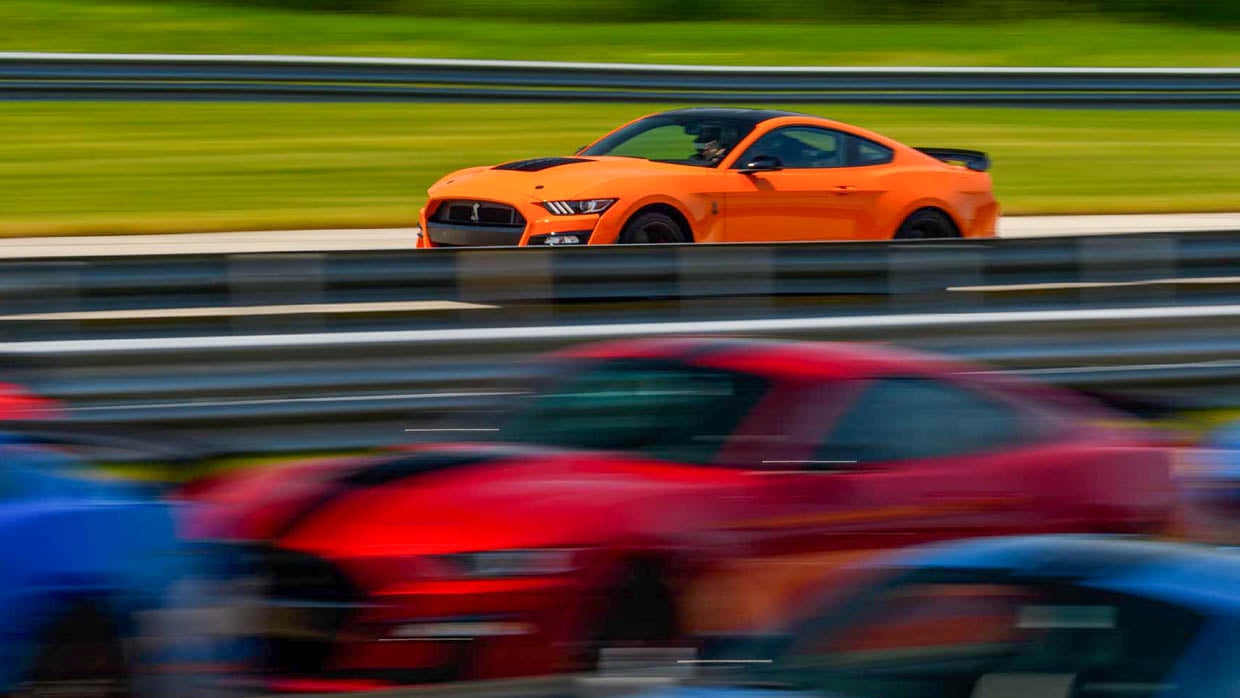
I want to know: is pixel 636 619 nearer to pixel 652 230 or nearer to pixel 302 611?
pixel 302 611

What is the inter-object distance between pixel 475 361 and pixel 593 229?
2.75m

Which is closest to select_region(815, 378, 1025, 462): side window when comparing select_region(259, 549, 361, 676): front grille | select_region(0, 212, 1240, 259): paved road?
select_region(259, 549, 361, 676): front grille

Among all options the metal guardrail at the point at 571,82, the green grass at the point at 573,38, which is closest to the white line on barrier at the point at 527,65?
the metal guardrail at the point at 571,82

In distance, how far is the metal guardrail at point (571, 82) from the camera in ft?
58.6

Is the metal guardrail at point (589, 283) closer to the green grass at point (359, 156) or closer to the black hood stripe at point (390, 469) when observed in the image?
the black hood stripe at point (390, 469)

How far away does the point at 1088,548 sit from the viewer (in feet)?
11.5

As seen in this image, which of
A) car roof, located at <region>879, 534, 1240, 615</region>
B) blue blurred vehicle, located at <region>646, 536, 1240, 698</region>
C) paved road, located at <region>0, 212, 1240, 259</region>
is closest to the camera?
blue blurred vehicle, located at <region>646, 536, 1240, 698</region>

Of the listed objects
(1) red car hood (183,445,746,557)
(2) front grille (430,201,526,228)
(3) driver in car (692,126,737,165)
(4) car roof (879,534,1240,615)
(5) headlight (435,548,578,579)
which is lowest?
(5) headlight (435,548,578,579)

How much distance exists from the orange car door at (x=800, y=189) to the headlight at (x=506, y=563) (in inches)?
263

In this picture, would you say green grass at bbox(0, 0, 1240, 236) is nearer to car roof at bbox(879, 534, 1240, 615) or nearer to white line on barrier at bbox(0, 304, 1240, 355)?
white line on barrier at bbox(0, 304, 1240, 355)

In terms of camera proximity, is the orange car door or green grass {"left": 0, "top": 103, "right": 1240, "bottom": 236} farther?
green grass {"left": 0, "top": 103, "right": 1240, "bottom": 236}

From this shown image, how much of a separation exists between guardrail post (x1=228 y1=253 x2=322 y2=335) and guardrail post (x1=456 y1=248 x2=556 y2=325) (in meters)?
0.71

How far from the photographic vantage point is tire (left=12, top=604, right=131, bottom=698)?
4.52m

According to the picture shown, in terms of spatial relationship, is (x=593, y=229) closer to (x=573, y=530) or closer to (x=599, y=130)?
(x=573, y=530)
